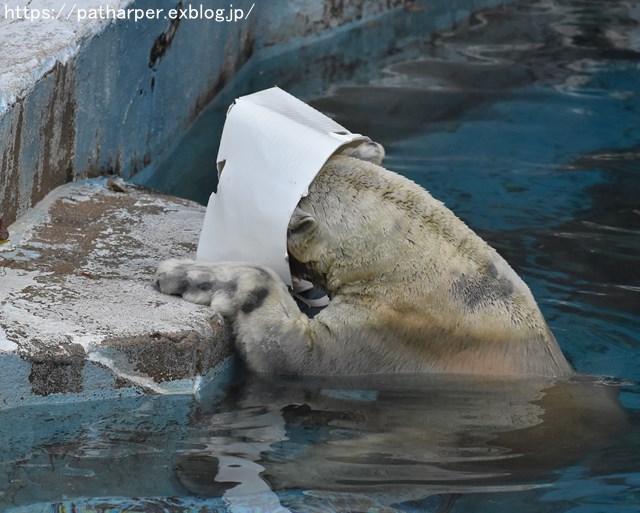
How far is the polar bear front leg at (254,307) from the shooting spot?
3723 millimetres

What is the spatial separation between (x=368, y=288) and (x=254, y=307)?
1.23ft

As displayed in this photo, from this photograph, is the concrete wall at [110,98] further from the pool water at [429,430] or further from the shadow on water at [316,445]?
the shadow on water at [316,445]

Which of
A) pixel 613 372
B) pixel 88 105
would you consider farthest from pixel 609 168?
pixel 88 105

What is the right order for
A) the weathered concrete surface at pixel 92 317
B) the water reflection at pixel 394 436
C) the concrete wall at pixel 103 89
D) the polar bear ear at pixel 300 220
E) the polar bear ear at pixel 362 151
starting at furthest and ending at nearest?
the concrete wall at pixel 103 89 < the polar bear ear at pixel 362 151 < the polar bear ear at pixel 300 220 < the weathered concrete surface at pixel 92 317 < the water reflection at pixel 394 436

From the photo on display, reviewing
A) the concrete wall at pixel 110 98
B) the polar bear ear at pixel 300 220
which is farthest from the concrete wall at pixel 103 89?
the polar bear ear at pixel 300 220

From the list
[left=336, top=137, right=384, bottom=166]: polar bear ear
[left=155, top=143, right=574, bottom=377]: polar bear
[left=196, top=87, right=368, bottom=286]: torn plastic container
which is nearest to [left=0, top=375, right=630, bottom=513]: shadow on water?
[left=155, top=143, right=574, bottom=377]: polar bear

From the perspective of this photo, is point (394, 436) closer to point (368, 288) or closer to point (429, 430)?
point (429, 430)

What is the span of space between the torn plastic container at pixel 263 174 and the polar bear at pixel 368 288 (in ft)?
0.21

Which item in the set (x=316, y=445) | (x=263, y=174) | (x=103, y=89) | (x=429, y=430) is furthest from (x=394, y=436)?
(x=103, y=89)

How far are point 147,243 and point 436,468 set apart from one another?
1.56 meters

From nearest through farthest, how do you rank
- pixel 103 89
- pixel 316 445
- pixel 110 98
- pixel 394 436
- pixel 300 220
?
1. pixel 316 445
2. pixel 394 436
3. pixel 300 220
4. pixel 103 89
5. pixel 110 98

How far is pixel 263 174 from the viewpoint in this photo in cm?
370

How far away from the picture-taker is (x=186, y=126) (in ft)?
21.2

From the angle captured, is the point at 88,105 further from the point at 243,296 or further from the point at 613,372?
the point at 613,372
